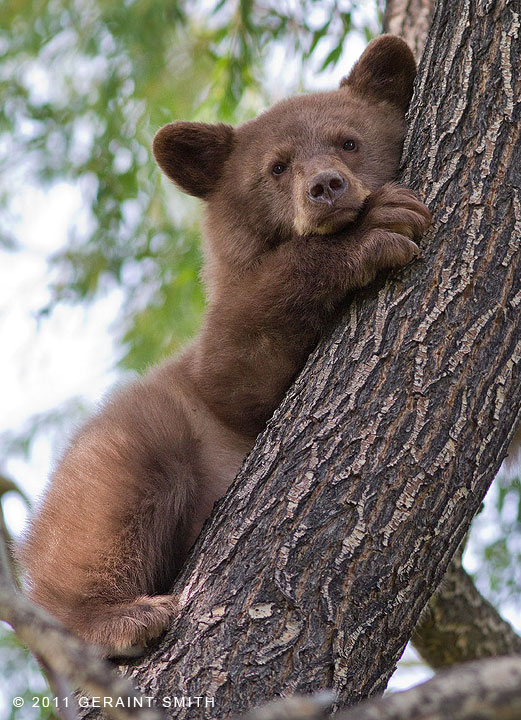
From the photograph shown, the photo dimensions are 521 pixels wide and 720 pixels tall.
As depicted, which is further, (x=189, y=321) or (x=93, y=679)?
(x=189, y=321)

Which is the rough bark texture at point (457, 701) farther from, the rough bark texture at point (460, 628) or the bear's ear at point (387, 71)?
the rough bark texture at point (460, 628)

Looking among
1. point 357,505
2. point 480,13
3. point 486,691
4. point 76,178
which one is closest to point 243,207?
point 480,13

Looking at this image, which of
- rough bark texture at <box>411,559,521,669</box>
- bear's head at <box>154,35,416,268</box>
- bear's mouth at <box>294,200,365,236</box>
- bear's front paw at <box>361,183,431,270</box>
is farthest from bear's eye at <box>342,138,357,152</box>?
rough bark texture at <box>411,559,521,669</box>

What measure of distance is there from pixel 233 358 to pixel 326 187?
85 centimetres

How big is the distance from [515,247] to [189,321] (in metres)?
4.03

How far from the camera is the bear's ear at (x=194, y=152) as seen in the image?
15.2ft

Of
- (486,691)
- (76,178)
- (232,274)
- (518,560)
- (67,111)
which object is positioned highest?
(67,111)

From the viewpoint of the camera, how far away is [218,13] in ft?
22.5

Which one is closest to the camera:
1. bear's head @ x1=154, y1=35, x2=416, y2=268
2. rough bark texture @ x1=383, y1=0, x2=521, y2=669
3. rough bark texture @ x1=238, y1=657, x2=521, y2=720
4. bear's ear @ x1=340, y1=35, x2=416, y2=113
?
rough bark texture @ x1=238, y1=657, x2=521, y2=720

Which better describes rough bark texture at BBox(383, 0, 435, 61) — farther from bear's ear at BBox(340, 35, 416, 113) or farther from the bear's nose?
the bear's nose

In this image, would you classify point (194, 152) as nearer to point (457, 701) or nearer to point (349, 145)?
point (349, 145)

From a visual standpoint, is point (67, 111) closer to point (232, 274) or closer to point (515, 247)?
point (232, 274)

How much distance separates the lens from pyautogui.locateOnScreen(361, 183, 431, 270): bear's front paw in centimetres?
319

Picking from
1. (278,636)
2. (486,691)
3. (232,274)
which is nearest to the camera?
(486,691)
